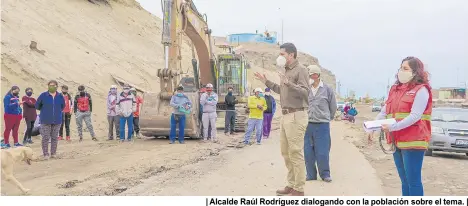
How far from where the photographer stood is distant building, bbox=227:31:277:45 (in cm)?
10256

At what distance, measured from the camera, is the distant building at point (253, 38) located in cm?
10256

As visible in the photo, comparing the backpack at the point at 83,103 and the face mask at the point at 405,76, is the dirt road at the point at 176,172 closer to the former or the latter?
the backpack at the point at 83,103

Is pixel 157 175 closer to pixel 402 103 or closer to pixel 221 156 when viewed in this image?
pixel 221 156

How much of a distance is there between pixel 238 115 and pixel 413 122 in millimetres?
15448

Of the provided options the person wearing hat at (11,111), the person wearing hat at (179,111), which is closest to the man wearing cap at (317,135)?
the person wearing hat at (179,111)

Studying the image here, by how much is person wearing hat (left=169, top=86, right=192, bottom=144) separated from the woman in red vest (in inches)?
365

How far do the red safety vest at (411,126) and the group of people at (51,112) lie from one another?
7677mm

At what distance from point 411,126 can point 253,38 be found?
3904 inches

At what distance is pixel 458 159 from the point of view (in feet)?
43.3

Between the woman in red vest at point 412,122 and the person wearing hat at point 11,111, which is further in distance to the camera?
the person wearing hat at point 11,111

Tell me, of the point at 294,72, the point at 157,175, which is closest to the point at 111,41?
the point at 157,175

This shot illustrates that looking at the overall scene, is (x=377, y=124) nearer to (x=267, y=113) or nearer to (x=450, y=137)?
(x=450, y=137)

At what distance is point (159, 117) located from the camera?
1452 centimetres

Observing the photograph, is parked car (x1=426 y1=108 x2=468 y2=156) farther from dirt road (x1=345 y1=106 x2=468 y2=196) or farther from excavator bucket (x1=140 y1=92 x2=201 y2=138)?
excavator bucket (x1=140 y1=92 x2=201 y2=138)
